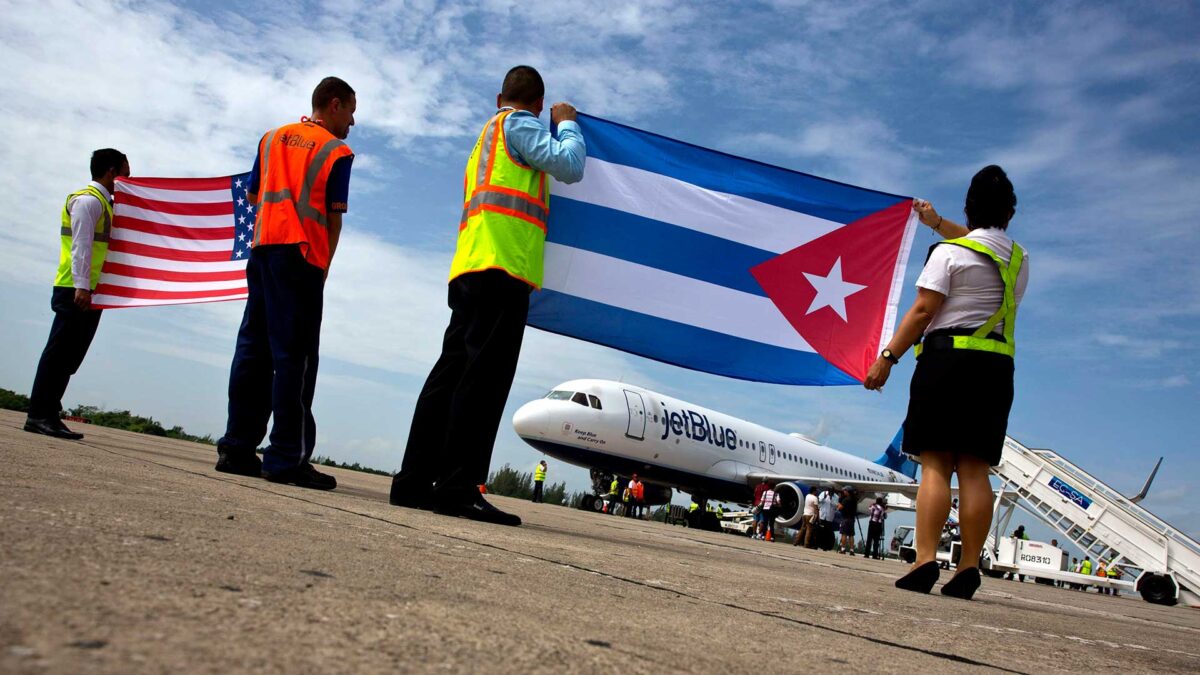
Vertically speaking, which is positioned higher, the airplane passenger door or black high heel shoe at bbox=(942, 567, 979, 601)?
the airplane passenger door

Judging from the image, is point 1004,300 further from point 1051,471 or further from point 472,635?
point 1051,471

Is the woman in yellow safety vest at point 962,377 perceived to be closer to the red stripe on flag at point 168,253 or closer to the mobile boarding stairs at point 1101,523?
the red stripe on flag at point 168,253

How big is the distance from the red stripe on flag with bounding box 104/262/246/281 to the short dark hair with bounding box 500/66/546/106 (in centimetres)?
387

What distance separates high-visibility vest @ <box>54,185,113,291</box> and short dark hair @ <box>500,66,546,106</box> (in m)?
2.99

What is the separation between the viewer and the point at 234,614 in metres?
0.85

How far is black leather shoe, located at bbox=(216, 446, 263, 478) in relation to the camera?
11.9 feet

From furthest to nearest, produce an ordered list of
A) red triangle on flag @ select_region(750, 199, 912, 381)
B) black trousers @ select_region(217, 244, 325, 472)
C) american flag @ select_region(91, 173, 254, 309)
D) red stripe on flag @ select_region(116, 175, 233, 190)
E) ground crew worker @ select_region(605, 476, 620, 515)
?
ground crew worker @ select_region(605, 476, 620, 515)
red stripe on flag @ select_region(116, 175, 233, 190)
american flag @ select_region(91, 173, 254, 309)
red triangle on flag @ select_region(750, 199, 912, 381)
black trousers @ select_region(217, 244, 325, 472)

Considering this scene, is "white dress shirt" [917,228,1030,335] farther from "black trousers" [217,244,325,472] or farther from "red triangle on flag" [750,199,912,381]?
"black trousers" [217,244,325,472]

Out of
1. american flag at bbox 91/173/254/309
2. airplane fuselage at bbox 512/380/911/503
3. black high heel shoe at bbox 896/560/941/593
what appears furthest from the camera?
airplane fuselage at bbox 512/380/911/503

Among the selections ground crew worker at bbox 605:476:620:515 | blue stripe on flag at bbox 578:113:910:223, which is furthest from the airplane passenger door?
blue stripe on flag at bbox 578:113:910:223

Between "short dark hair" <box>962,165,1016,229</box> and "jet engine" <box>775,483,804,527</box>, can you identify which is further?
"jet engine" <box>775,483,804,527</box>

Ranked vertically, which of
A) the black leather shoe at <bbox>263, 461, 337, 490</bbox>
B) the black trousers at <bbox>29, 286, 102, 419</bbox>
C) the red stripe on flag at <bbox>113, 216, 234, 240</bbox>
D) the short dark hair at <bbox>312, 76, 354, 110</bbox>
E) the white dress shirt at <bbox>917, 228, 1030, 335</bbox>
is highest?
the short dark hair at <bbox>312, 76, 354, 110</bbox>

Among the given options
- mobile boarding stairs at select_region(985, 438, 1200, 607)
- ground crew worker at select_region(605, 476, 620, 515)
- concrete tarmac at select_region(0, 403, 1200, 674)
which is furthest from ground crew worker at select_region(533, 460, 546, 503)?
concrete tarmac at select_region(0, 403, 1200, 674)

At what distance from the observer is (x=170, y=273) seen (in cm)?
652
